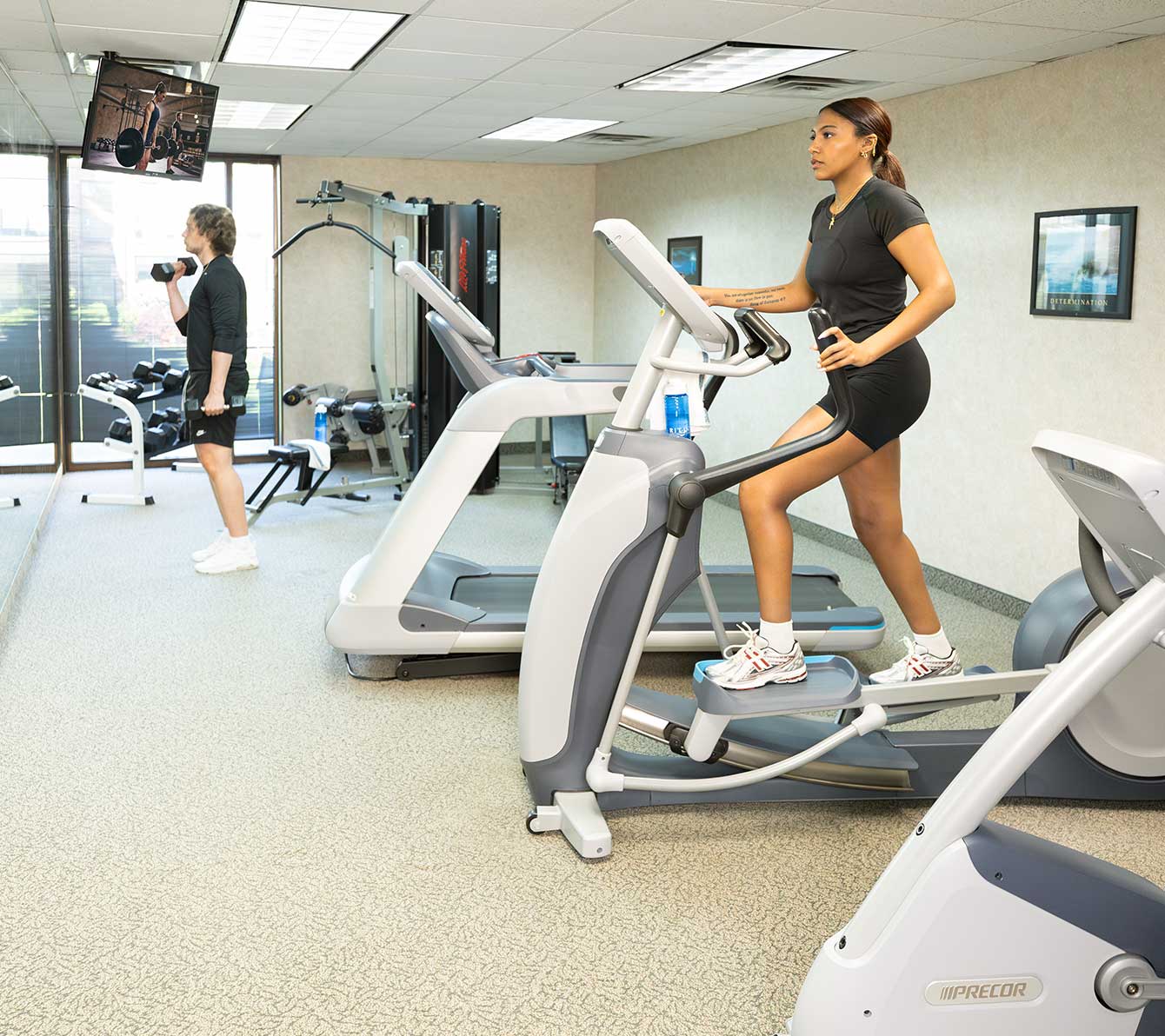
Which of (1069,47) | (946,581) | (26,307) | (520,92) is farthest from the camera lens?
(26,307)

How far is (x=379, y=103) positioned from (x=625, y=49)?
1844 mm

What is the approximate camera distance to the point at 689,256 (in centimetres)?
768

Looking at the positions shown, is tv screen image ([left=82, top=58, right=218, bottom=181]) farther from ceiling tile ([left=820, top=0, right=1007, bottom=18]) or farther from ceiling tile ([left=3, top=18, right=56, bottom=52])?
ceiling tile ([left=820, top=0, right=1007, bottom=18])

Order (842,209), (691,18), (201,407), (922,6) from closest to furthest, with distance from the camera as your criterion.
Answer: (842,209)
(922,6)
(691,18)
(201,407)

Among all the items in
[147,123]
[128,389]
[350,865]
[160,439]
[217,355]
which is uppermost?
[147,123]

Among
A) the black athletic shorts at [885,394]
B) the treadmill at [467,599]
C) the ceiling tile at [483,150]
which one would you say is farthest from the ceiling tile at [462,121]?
the black athletic shorts at [885,394]

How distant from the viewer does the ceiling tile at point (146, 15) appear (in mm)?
3805

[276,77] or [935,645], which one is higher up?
[276,77]

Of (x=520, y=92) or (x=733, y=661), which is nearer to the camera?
(x=733, y=661)

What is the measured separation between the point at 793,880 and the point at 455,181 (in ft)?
23.0

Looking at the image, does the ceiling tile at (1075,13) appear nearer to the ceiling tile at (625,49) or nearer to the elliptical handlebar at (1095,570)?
the ceiling tile at (625,49)

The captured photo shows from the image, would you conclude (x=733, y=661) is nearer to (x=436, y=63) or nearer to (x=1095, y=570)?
(x=1095, y=570)

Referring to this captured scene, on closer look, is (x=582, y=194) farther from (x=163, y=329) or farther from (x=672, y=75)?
(x=672, y=75)

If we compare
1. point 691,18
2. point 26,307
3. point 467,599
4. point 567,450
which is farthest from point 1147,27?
point 26,307
